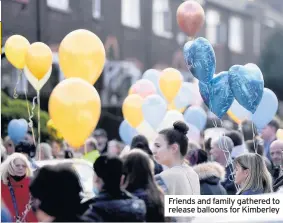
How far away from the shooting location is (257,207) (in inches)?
190

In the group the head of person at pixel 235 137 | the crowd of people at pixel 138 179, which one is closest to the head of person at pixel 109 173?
the crowd of people at pixel 138 179

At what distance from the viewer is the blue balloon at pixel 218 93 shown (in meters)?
5.41

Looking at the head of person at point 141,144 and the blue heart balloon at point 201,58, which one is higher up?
the blue heart balloon at point 201,58

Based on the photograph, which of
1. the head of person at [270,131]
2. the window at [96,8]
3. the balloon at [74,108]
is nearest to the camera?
the balloon at [74,108]

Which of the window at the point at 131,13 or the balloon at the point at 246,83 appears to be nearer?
the balloon at the point at 246,83

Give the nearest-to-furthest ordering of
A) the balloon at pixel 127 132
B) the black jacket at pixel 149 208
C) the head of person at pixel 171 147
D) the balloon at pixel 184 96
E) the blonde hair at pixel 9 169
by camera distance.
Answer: the black jacket at pixel 149 208
the head of person at pixel 171 147
the blonde hair at pixel 9 169
the balloon at pixel 184 96
the balloon at pixel 127 132

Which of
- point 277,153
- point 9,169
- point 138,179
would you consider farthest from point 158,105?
point 138,179

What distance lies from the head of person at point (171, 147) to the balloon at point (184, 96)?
2.66m

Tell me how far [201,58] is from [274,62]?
4350 mm

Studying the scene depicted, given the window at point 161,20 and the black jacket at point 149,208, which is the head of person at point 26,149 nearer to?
the black jacket at point 149,208

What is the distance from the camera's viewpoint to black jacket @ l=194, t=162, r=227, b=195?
16.3ft

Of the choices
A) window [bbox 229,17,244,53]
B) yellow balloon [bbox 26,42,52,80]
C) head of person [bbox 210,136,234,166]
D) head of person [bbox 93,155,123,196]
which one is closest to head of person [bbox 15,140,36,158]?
yellow balloon [bbox 26,42,52,80]

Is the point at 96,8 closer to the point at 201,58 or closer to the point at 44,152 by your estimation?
the point at 44,152

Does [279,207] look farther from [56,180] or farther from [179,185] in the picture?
[56,180]
